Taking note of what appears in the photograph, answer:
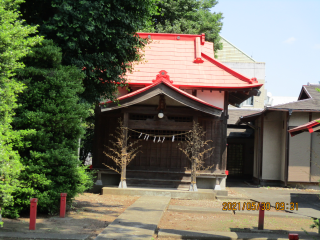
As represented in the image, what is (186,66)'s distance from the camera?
1580cm

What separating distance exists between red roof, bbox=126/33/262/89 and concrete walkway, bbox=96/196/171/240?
17.5 ft

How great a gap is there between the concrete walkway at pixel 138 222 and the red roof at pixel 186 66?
5.32m

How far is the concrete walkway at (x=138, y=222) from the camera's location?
22.9 feet

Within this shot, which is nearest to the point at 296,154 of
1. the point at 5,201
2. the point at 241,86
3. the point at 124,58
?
the point at 241,86

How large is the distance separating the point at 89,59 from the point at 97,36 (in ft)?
2.31

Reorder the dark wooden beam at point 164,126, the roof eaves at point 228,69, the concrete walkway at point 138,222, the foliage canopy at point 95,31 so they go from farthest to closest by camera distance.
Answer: the roof eaves at point 228,69 → the dark wooden beam at point 164,126 → the foliage canopy at point 95,31 → the concrete walkway at point 138,222

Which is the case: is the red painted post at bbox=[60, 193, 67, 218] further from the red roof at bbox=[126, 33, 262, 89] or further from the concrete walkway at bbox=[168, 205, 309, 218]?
the red roof at bbox=[126, 33, 262, 89]

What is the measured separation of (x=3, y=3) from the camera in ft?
24.8

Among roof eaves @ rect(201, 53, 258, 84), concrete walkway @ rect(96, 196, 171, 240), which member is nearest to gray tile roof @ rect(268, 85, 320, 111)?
roof eaves @ rect(201, 53, 258, 84)

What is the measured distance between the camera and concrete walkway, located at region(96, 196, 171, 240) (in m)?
6.97

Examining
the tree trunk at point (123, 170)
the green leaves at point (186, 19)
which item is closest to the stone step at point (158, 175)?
the tree trunk at point (123, 170)

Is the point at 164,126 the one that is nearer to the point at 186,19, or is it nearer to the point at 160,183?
the point at 160,183
